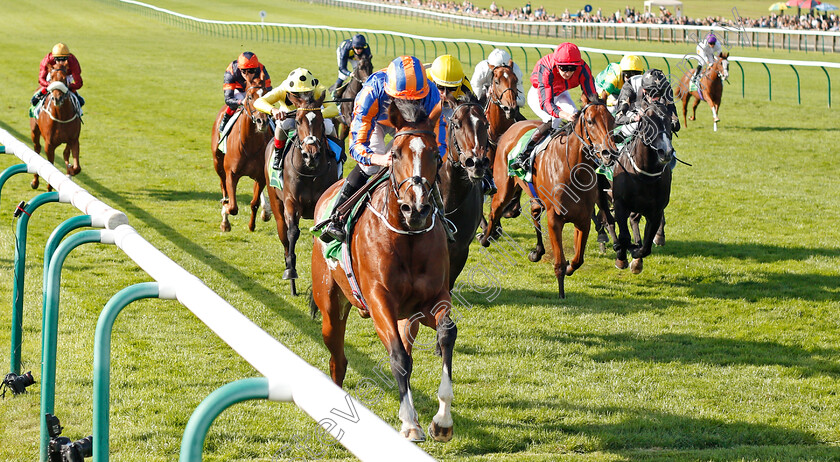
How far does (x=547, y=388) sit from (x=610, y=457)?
113 centimetres

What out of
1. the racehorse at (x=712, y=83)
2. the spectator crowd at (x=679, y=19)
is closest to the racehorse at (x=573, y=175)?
the racehorse at (x=712, y=83)

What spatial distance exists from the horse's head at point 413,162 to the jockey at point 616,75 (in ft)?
18.0

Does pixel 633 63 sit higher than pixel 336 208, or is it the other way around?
pixel 633 63

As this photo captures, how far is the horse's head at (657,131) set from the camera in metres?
8.18

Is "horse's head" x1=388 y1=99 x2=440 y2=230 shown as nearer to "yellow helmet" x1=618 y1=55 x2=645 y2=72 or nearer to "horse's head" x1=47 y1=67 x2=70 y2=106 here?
"yellow helmet" x1=618 y1=55 x2=645 y2=72

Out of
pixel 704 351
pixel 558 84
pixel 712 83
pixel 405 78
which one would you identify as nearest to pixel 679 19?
pixel 712 83

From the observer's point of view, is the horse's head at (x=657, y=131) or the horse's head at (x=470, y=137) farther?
the horse's head at (x=657, y=131)

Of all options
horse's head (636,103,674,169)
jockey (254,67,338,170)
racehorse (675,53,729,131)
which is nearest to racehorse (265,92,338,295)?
jockey (254,67,338,170)

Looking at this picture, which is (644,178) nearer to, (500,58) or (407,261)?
(500,58)

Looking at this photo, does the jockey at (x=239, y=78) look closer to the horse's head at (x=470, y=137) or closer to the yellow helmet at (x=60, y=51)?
the yellow helmet at (x=60, y=51)

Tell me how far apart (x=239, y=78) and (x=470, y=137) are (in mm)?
5823

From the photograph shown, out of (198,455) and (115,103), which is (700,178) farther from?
(115,103)

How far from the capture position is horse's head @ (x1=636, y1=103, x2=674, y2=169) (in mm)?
8180

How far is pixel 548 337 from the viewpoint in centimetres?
716
